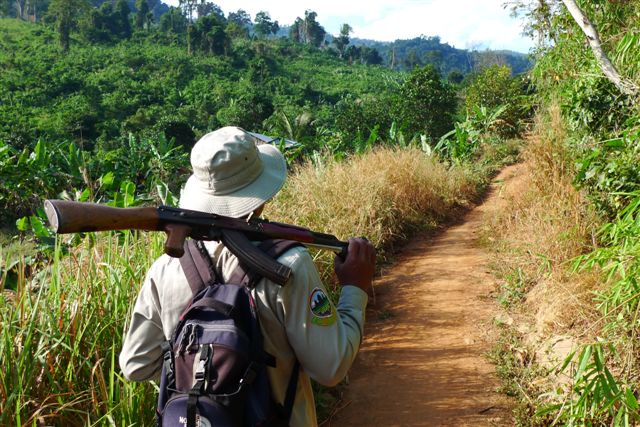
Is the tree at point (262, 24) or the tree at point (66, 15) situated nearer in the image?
the tree at point (66, 15)

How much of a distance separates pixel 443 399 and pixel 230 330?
92.9 inches

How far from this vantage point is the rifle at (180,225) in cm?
136

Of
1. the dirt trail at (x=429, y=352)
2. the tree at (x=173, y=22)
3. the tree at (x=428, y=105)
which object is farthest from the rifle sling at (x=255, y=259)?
the tree at (x=173, y=22)

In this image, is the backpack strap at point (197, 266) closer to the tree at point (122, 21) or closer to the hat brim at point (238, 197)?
the hat brim at point (238, 197)

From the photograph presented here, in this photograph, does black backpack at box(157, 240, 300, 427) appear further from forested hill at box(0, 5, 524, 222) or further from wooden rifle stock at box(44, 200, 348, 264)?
forested hill at box(0, 5, 524, 222)

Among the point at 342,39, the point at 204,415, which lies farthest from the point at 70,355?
the point at 342,39

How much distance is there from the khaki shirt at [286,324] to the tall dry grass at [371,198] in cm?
288

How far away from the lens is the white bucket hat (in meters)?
1.50

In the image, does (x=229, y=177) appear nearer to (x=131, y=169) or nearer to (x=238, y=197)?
(x=238, y=197)

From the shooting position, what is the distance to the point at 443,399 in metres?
3.31

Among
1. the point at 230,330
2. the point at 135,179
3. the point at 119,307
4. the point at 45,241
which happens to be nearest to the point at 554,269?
the point at 119,307

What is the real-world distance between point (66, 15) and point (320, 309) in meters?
67.4

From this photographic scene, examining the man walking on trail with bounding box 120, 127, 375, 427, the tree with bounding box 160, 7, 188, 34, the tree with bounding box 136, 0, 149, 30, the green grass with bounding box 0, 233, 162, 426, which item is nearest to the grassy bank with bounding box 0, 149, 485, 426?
the green grass with bounding box 0, 233, 162, 426

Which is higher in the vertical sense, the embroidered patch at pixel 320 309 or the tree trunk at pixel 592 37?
the tree trunk at pixel 592 37
